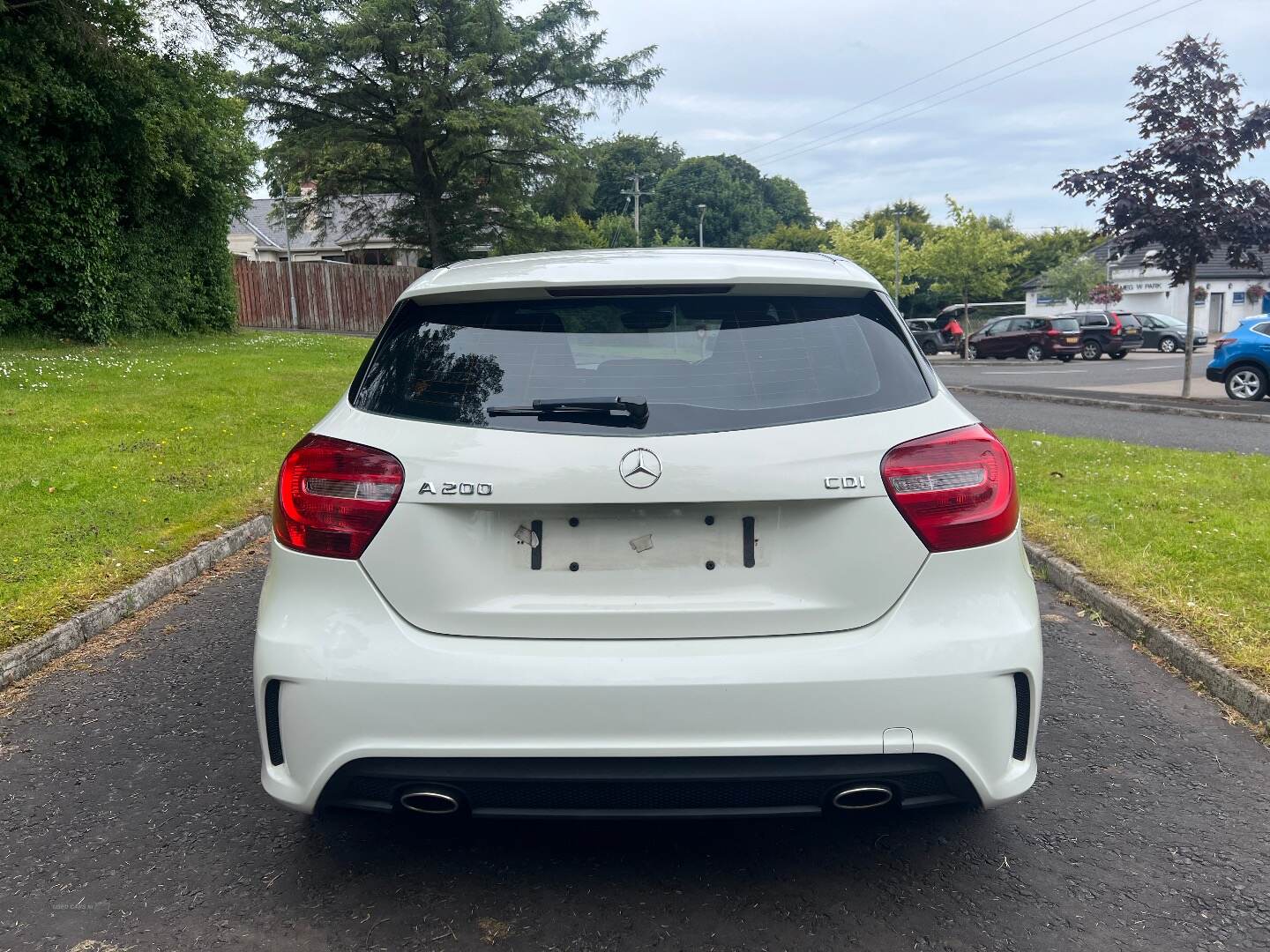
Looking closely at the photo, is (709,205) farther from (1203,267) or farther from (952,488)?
(952,488)

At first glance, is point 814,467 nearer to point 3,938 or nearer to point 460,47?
point 3,938

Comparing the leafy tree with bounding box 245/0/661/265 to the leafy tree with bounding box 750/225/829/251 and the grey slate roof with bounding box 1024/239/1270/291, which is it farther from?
the leafy tree with bounding box 750/225/829/251

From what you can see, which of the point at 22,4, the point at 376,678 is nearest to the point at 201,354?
the point at 22,4

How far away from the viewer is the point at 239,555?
6676mm

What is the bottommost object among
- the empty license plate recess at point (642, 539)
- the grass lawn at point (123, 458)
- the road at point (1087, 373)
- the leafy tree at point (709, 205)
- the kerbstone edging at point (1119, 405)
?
the road at point (1087, 373)

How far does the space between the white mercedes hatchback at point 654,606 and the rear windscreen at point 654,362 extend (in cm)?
1

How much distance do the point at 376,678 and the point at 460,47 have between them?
30.7 meters

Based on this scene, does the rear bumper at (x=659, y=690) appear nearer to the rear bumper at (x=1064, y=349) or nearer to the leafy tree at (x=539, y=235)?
the leafy tree at (x=539, y=235)

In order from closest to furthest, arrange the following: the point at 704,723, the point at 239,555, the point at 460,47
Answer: the point at 704,723
the point at 239,555
the point at 460,47

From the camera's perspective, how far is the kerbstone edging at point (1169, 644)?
159 inches

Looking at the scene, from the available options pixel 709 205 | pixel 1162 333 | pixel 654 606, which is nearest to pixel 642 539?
pixel 654 606

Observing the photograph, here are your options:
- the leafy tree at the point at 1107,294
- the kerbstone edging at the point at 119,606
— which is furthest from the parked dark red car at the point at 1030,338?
the kerbstone edging at the point at 119,606

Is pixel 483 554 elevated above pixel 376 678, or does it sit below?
above

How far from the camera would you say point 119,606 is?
17.4ft
